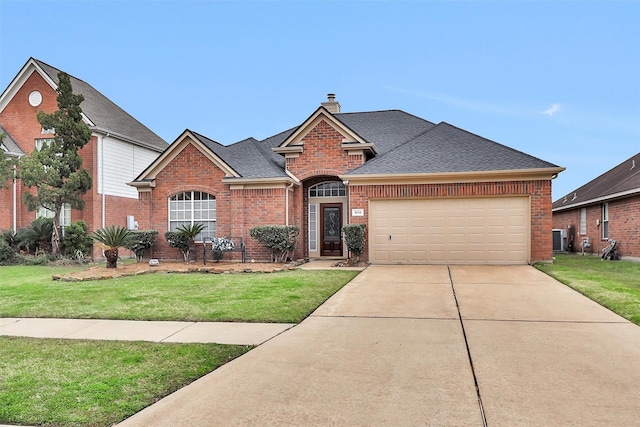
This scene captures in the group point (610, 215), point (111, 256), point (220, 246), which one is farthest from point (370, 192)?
point (610, 215)

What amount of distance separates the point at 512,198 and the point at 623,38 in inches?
281

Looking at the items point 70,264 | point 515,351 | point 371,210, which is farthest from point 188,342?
point 70,264

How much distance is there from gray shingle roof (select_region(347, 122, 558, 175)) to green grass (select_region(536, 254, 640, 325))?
3.59 metres

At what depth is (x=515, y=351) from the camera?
529cm

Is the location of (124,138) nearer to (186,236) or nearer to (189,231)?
(186,236)

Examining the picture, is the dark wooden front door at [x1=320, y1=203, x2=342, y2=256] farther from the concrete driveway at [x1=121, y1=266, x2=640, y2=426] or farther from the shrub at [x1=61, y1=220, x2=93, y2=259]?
the shrub at [x1=61, y1=220, x2=93, y2=259]

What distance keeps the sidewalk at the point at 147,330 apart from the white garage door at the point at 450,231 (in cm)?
931

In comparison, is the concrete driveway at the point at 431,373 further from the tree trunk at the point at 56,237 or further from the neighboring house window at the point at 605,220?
the tree trunk at the point at 56,237

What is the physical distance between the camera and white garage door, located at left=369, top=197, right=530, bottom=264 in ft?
48.9

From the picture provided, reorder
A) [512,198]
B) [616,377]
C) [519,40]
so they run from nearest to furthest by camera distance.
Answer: [616,377], [512,198], [519,40]

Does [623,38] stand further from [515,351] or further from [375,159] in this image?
[515,351]

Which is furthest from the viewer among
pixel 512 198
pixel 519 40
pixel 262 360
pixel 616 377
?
pixel 519 40

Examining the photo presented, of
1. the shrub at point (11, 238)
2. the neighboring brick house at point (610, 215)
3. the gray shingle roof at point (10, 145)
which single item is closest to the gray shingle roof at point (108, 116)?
the gray shingle roof at point (10, 145)

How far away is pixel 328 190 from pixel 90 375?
45.6 ft
